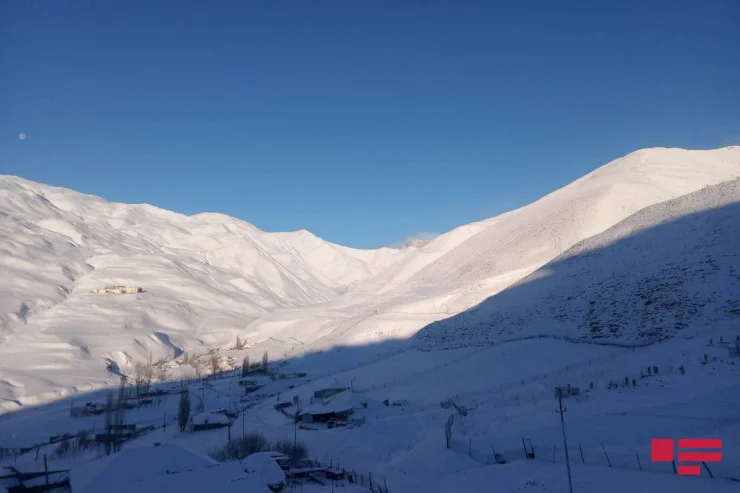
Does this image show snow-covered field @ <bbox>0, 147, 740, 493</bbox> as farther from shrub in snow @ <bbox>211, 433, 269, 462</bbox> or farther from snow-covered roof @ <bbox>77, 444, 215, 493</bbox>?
shrub in snow @ <bbox>211, 433, 269, 462</bbox>

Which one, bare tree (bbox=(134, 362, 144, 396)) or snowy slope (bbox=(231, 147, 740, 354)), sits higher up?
snowy slope (bbox=(231, 147, 740, 354))

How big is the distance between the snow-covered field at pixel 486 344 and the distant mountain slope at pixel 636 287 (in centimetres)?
20

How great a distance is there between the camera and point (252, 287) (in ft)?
463

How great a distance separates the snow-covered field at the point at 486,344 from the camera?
19.4 metres

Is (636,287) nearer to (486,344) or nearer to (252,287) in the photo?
(486,344)

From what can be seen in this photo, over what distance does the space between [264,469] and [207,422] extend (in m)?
18.7

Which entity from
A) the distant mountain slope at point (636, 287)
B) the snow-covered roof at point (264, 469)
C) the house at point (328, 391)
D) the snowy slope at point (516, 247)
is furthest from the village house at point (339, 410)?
the snowy slope at point (516, 247)

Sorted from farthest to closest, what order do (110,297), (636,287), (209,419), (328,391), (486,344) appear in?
(110,297), (486,344), (636,287), (328,391), (209,419)

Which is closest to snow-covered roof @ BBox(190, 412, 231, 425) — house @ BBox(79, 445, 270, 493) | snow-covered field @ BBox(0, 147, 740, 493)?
snow-covered field @ BBox(0, 147, 740, 493)

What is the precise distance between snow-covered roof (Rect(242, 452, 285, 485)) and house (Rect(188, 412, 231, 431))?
16.7m

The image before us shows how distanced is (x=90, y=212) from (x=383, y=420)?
20013cm

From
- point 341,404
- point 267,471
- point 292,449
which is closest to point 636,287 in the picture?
point 341,404

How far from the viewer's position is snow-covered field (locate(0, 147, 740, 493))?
19.4 m

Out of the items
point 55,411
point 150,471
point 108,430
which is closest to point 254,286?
point 55,411
